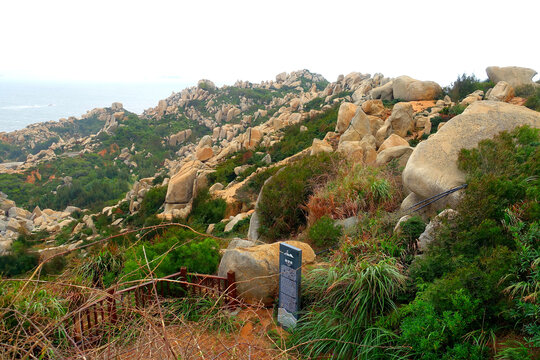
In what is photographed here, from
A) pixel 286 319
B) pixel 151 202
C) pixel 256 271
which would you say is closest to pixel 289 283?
pixel 286 319

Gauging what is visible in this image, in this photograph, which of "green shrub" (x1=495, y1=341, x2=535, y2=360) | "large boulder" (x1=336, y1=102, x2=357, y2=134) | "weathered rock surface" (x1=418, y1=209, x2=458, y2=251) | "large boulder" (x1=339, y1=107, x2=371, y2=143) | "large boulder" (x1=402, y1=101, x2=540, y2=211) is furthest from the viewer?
"large boulder" (x1=336, y1=102, x2=357, y2=134)

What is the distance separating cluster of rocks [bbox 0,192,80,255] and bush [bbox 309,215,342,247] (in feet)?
111

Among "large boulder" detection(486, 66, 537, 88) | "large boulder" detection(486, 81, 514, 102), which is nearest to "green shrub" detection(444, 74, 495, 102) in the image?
"large boulder" detection(486, 66, 537, 88)

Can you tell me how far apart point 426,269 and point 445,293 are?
2.68ft

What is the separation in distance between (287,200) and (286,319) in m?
4.84

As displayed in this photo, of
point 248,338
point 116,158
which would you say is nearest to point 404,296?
point 248,338

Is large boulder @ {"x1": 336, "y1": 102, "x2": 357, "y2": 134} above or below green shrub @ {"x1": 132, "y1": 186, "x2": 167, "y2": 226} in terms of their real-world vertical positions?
above

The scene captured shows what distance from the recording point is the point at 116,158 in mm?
66000

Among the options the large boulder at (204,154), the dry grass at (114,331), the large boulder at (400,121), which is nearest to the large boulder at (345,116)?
the large boulder at (400,121)

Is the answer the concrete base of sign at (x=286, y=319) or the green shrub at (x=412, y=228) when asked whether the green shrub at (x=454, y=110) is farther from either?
the concrete base of sign at (x=286, y=319)

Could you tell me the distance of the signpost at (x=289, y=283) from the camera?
513 centimetres

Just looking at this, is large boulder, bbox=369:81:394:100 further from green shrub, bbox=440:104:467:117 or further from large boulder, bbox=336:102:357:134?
green shrub, bbox=440:104:467:117

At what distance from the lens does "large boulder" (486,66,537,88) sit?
21578mm

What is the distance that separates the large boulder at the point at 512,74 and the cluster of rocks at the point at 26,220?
4041 centimetres
